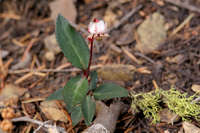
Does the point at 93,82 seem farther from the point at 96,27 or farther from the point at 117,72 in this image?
the point at 96,27

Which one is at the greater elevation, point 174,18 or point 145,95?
point 174,18

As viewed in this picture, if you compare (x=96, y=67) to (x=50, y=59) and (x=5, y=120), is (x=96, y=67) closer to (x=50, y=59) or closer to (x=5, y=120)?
(x=50, y=59)

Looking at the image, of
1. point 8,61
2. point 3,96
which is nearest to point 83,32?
point 8,61

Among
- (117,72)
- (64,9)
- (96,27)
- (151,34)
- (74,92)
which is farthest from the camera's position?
(64,9)

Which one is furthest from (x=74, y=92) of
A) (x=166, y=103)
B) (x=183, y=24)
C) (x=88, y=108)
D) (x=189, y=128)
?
(x=183, y=24)

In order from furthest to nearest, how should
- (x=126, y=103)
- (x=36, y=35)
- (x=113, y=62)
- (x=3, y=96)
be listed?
(x=36, y=35)
(x=113, y=62)
(x=3, y=96)
(x=126, y=103)

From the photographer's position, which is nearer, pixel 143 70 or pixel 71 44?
pixel 71 44

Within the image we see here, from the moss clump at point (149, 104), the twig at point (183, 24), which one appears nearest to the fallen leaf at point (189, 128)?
the moss clump at point (149, 104)
